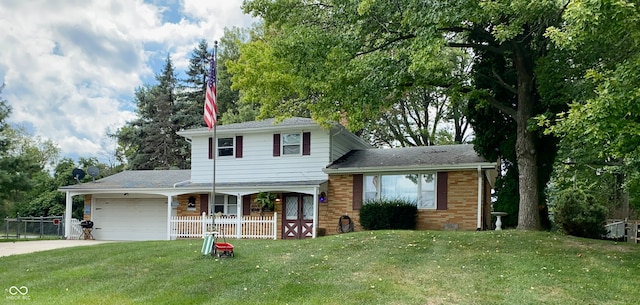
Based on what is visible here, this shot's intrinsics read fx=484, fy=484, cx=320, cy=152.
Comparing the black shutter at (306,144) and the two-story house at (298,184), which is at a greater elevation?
the black shutter at (306,144)

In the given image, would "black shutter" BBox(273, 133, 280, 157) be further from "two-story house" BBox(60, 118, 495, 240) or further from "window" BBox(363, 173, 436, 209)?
"window" BBox(363, 173, 436, 209)

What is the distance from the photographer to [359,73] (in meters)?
12.3

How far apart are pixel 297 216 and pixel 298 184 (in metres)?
1.59

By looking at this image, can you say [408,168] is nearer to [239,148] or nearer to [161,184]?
[239,148]

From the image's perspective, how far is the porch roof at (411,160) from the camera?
16062mm

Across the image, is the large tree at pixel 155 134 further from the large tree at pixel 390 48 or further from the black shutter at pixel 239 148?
the large tree at pixel 390 48

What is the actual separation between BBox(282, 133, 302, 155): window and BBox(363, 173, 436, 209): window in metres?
2.93

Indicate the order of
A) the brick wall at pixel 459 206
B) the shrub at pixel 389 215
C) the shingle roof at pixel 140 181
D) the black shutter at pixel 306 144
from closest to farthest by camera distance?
the brick wall at pixel 459 206, the shrub at pixel 389 215, the black shutter at pixel 306 144, the shingle roof at pixel 140 181

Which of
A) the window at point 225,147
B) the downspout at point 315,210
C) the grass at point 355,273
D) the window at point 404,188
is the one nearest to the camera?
the grass at point 355,273

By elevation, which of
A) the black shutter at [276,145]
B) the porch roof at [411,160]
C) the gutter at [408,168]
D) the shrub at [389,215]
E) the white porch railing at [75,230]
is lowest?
the white porch railing at [75,230]

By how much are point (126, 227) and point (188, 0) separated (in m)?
10.1

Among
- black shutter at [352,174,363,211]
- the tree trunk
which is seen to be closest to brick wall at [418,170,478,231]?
the tree trunk

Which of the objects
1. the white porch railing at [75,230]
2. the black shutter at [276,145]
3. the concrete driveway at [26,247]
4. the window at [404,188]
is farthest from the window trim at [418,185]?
the white porch railing at [75,230]

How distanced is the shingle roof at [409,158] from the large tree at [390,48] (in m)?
2.70
